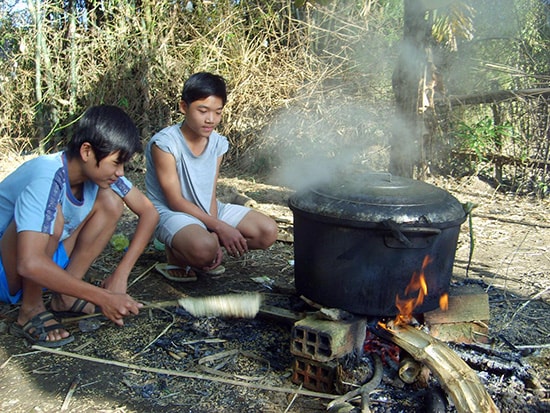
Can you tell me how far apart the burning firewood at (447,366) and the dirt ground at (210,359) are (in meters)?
0.15

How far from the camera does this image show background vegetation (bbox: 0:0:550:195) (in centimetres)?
618

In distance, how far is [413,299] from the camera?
244cm

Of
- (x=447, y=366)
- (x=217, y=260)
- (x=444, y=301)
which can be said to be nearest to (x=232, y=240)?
(x=217, y=260)

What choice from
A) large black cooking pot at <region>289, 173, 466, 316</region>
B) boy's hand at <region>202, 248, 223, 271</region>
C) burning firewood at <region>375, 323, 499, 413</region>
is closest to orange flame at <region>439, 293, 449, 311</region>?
large black cooking pot at <region>289, 173, 466, 316</region>

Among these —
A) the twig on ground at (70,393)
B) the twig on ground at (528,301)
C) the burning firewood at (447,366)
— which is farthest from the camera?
the twig on ground at (528,301)

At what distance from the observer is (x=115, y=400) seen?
221cm

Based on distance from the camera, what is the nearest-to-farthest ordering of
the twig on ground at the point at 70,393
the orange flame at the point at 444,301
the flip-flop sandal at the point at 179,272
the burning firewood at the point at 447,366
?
the burning firewood at the point at 447,366 < the twig on ground at the point at 70,393 < the orange flame at the point at 444,301 < the flip-flop sandal at the point at 179,272

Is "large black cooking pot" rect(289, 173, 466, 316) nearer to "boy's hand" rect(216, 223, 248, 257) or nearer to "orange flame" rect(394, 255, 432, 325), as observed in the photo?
"orange flame" rect(394, 255, 432, 325)

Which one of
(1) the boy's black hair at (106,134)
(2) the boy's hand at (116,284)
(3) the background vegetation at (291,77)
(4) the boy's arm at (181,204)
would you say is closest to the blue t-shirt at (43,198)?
(1) the boy's black hair at (106,134)

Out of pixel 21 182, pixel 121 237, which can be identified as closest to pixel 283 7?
pixel 121 237

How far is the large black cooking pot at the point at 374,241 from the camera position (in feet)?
7.55

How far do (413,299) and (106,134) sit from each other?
1.59 meters

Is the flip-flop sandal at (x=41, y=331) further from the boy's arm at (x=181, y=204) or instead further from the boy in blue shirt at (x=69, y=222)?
the boy's arm at (x=181, y=204)

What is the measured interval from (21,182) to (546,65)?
19.0 feet
